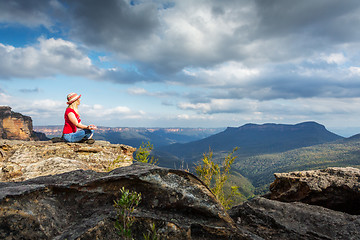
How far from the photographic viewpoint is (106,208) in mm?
4352

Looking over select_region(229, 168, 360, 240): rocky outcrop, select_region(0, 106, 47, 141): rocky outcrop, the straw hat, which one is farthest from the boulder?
select_region(0, 106, 47, 141): rocky outcrop

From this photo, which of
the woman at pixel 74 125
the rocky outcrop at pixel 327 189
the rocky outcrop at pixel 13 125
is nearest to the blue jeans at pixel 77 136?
the woman at pixel 74 125

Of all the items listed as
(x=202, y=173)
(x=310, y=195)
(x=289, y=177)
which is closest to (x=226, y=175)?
(x=202, y=173)

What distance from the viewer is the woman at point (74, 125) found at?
438 inches

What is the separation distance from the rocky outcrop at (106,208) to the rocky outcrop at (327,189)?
13.7 feet

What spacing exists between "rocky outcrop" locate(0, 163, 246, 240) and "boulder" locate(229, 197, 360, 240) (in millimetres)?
1240

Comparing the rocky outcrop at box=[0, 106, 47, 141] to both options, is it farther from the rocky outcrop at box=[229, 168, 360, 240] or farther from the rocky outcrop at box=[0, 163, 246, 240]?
the rocky outcrop at box=[229, 168, 360, 240]

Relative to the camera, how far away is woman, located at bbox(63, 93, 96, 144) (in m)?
11.1

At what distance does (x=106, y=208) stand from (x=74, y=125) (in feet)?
27.8

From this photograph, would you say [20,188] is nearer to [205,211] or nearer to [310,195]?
[205,211]

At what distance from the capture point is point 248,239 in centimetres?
413

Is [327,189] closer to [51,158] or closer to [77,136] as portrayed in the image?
[51,158]

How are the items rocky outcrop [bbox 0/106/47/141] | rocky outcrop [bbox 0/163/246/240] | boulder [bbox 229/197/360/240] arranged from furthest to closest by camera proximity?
rocky outcrop [bbox 0/106/47/141] < boulder [bbox 229/197/360/240] < rocky outcrop [bbox 0/163/246/240]

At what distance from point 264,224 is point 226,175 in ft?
15.9
